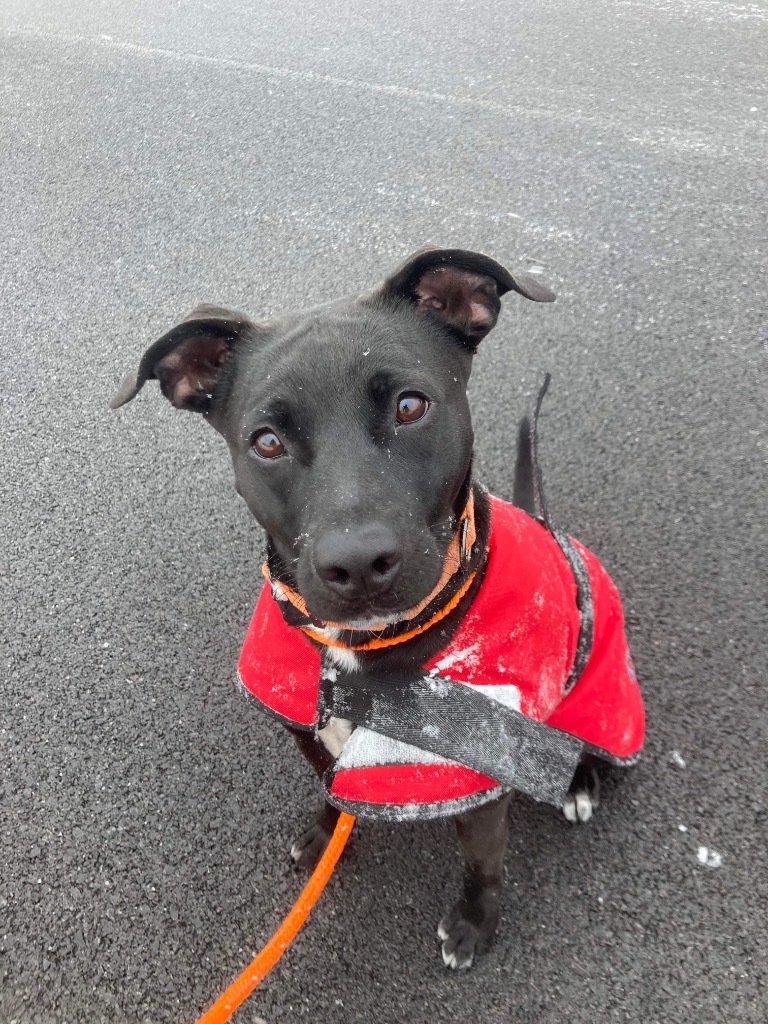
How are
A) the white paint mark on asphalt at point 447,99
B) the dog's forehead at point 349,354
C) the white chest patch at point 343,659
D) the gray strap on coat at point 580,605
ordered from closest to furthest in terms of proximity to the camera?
the dog's forehead at point 349,354
the white chest patch at point 343,659
the gray strap on coat at point 580,605
the white paint mark on asphalt at point 447,99

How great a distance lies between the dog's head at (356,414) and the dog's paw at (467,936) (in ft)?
Answer: 3.85

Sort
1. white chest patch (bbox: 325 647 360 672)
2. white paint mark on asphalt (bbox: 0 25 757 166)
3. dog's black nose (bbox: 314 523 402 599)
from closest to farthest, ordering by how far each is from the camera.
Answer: dog's black nose (bbox: 314 523 402 599), white chest patch (bbox: 325 647 360 672), white paint mark on asphalt (bbox: 0 25 757 166)

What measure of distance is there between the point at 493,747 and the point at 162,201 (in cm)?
464

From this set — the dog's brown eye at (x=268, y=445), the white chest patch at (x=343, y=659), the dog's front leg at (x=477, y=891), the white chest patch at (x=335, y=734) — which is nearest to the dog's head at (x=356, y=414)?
the dog's brown eye at (x=268, y=445)

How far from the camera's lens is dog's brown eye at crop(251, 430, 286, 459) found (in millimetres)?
1847

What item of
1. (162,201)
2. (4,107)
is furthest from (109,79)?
(162,201)

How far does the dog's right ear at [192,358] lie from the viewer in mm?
1913

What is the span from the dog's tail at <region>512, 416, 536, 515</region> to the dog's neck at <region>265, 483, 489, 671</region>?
748mm

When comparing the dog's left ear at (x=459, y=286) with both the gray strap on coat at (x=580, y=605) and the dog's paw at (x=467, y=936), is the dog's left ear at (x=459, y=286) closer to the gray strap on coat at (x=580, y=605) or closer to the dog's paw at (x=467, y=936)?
the gray strap on coat at (x=580, y=605)

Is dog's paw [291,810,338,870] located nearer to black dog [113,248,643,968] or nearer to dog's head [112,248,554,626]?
black dog [113,248,643,968]

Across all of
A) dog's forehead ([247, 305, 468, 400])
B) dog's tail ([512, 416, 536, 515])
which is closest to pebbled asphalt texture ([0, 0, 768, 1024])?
dog's tail ([512, 416, 536, 515])

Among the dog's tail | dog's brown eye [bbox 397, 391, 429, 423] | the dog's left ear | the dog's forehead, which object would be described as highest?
the dog's left ear

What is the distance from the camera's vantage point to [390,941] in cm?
235

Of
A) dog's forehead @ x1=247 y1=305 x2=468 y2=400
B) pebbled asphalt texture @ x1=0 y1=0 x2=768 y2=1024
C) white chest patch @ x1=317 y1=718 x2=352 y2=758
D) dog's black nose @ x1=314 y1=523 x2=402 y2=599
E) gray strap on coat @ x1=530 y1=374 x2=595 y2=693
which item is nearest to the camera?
dog's black nose @ x1=314 y1=523 x2=402 y2=599
